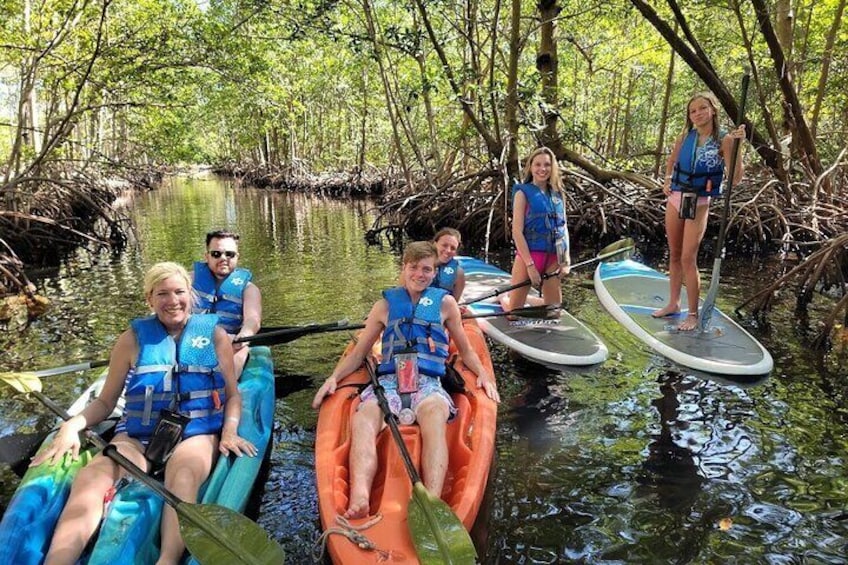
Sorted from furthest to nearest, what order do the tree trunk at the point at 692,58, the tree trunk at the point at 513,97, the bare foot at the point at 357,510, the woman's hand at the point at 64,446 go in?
the tree trunk at the point at 513,97
the tree trunk at the point at 692,58
the woman's hand at the point at 64,446
the bare foot at the point at 357,510

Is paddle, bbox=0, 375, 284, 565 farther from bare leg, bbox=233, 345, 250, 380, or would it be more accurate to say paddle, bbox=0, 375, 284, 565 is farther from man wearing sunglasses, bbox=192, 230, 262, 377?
man wearing sunglasses, bbox=192, 230, 262, 377

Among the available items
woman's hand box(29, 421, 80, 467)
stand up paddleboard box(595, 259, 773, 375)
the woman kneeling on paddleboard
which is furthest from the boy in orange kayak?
stand up paddleboard box(595, 259, 773, 375)

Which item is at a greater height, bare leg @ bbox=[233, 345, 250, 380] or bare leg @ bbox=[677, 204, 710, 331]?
bare leg @ bbox=[677, 204, 710, 331]

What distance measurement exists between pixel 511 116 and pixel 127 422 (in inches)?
314

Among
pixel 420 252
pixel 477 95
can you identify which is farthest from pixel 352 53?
pixel 420 252

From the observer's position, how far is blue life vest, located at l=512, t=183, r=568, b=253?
203 inches

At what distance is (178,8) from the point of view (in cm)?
1023

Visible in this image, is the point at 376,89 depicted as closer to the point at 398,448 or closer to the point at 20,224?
the point at 20,224

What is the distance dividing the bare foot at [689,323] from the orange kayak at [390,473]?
2159 mm

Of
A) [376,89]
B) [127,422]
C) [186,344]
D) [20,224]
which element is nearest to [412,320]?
[186,344]

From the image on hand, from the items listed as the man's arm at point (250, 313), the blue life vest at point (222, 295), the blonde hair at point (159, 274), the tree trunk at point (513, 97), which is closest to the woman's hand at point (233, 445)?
the blonde hair at point (159, 274)

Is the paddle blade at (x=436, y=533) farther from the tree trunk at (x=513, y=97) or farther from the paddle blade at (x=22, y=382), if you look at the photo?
the tree trunk at (x=513, y=97)

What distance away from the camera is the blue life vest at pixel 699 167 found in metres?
4.65

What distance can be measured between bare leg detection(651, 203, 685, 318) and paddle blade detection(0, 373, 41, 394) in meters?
4.27
